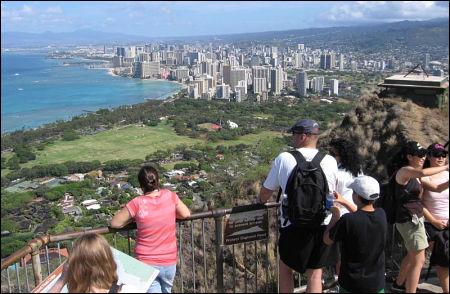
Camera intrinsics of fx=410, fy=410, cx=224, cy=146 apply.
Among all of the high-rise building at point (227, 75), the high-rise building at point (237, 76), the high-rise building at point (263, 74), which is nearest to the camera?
the high-rise building at point (263, 74)

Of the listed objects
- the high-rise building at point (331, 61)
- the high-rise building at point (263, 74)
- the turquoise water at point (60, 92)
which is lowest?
the turquoise water at point (60, 92)

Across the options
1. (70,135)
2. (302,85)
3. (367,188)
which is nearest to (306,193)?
(367,188)

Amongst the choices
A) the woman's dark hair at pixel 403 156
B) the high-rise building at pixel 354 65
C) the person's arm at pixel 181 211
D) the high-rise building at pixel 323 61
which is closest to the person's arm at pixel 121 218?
the person's arm at pixel 181 211

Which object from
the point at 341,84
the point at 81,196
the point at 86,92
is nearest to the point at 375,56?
the point at 341,84

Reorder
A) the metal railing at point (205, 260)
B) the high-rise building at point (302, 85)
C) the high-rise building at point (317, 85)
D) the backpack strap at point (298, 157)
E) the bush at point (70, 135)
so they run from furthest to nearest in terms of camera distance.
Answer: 1. the high-rise building at point (317, 85)
2. the high-rise building at point (302, 85)
3. the bush at point (70, 135)
4. the metal railing at point (205, 260)
5. the backpack strap at point (298, 157)

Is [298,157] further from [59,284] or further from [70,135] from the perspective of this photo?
[70,135]

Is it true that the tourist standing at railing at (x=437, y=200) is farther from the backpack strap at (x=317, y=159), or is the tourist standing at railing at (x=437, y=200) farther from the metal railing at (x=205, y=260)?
the metal railing at (x=205, y=260)

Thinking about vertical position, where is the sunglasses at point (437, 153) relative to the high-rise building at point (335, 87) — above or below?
above
